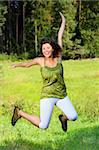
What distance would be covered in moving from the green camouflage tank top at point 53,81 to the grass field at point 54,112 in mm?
2131

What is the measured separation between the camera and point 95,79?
32656mm

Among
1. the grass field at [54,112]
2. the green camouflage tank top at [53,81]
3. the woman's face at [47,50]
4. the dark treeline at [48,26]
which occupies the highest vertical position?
the woman's face at [47,50]

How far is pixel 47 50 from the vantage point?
7629 mm

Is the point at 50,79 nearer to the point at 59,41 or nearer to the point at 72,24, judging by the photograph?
the point at 59,41

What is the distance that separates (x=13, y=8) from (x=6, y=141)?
A: 1915 inches

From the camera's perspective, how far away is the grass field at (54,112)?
492 inches

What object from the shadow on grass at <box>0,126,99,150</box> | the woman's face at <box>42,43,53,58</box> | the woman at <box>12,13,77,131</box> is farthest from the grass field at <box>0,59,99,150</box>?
the woman's face at <box>42,43,53,58</box>

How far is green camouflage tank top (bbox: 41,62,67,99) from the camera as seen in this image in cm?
759

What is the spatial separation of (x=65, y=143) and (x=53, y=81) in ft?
17.3

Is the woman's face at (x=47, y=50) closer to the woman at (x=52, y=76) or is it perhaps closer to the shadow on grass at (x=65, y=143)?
the woman at (x=52, y=76)

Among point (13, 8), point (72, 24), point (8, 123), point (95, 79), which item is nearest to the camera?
point (8, 123)

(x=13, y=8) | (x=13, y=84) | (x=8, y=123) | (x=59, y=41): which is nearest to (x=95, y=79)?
(x=13, y=84)

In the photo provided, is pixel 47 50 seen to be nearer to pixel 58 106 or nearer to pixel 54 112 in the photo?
pixel 58 106

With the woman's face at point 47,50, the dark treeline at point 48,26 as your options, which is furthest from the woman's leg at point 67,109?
the dark treeline at point 48,26
